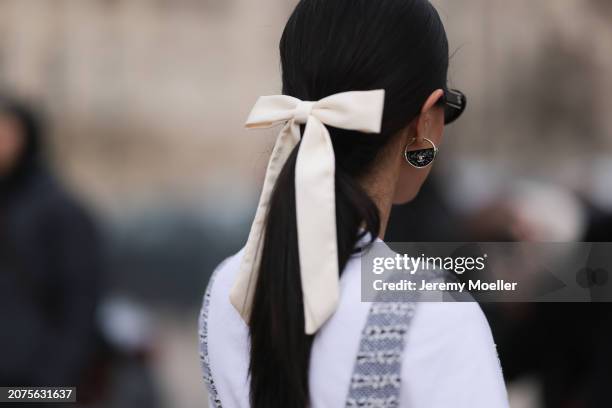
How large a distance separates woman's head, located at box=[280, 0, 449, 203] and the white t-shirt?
18 cm

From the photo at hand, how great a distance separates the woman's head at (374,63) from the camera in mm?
1491

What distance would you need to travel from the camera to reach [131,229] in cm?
1113

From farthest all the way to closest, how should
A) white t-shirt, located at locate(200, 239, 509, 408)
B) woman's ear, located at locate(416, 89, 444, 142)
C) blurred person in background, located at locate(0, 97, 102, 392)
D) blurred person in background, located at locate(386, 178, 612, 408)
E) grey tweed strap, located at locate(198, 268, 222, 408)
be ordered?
blurred person in background, located at locate(0, 97, 102, 392) → blurred person in background, located at locate(386, 178, 612, 408) → grey tweed strap, located at locate(198, 268, 222, 408) → woman's ear, located at locate(416, 89, 444, 142) → white t-shirt, located at locate(200, 239, 509, 408)

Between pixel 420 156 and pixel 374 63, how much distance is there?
18 centimetres

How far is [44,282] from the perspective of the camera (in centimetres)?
408

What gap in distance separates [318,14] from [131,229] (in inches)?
386

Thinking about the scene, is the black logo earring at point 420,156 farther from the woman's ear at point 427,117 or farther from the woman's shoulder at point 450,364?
the woman's shoulder at point 450,364

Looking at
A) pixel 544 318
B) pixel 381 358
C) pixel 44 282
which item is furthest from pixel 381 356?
pixel 44 282

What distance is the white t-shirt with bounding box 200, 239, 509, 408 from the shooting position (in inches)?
55.4

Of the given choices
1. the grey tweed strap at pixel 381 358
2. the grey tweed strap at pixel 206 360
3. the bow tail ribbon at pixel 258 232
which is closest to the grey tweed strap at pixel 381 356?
the grey tweed strap at pixel 381 358

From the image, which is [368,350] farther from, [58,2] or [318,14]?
[58,2]

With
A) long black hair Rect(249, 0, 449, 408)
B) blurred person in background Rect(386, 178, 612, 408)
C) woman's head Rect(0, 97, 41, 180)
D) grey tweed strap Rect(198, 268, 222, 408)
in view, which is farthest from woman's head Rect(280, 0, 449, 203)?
woman's head Rect(0, 97, 41, 180)

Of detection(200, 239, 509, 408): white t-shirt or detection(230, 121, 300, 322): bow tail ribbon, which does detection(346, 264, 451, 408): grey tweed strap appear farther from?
detection(230, 121, 300, 322): bow tail ribbon

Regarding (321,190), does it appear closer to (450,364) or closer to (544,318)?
(450,364)
